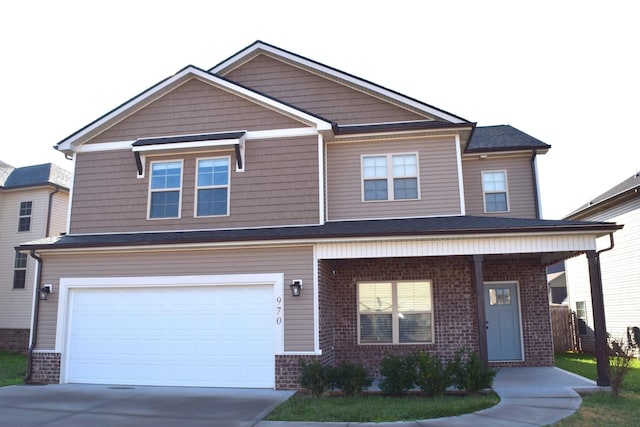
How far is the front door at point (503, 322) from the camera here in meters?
14.1

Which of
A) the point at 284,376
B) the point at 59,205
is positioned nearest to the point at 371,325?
the point at 284,376

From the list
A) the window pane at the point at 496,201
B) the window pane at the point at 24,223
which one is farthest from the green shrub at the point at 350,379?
the window pane at the point at 24,223

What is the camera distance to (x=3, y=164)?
23656 millimetres

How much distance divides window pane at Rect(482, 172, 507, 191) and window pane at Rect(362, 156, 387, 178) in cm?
347

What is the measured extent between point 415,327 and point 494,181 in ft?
16.4

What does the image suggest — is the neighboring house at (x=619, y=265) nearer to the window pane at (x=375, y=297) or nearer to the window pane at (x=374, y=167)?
the window pane at (x=375, y=297)

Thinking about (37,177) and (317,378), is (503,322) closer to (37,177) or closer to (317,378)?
(317,378)

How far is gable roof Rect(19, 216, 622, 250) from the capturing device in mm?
10531

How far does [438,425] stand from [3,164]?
75.6 ft

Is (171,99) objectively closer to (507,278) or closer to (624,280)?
(507,278)

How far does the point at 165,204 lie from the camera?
42.4 ft

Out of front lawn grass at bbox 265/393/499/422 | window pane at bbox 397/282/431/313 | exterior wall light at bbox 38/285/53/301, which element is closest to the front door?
window pane at bbox 397/282/431/313

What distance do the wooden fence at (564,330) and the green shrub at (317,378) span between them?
12.7 meters

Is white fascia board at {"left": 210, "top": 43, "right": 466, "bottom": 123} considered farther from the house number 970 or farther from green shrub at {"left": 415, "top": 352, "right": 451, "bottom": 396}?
green shrub at {"left": 415, "top": 352, "right": 451, "bottom": 396}
